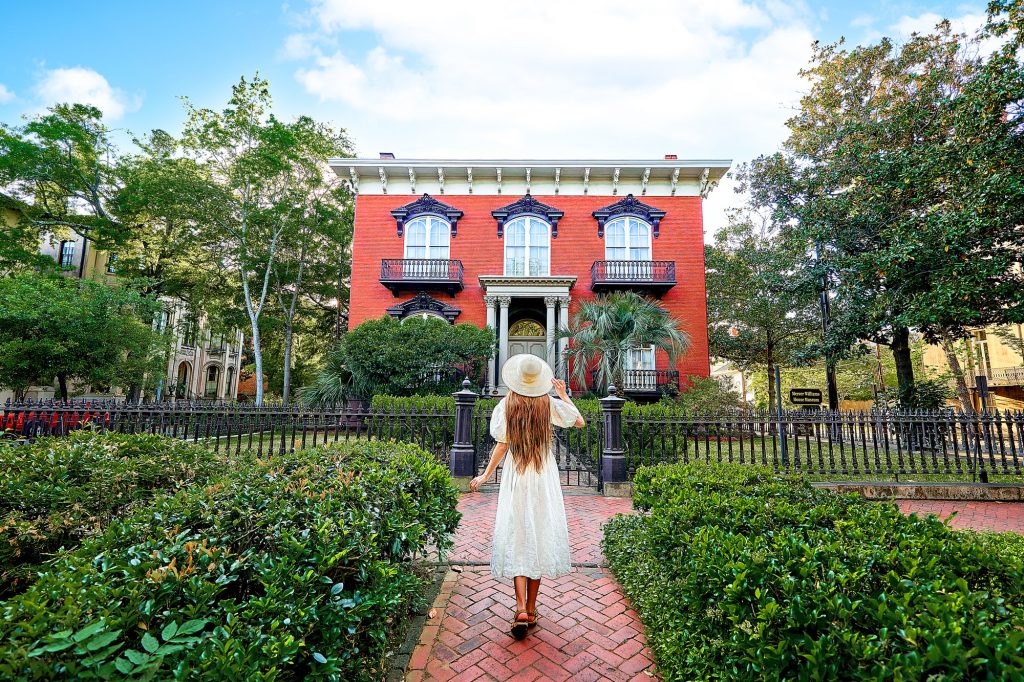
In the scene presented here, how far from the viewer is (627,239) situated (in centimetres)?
1870

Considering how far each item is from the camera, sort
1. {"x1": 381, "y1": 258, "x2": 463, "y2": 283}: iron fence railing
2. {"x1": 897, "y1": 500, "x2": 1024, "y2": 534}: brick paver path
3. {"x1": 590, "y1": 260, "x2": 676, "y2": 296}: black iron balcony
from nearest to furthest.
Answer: {"x1": 897, "y1": 500, "x2": 1024, "y2": 534}: brick paver path
{"x1": 590, "y1": 260, "x2": 676, "y2": 296}: black iron balcony
{"x1": 381, "y1": 258, "x2": 463, "y2": 283}: iron fence railing

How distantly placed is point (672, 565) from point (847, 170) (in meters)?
14.3

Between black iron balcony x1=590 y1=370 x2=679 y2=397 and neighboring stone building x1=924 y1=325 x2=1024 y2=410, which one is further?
neighboring stone building x1=924 y1=325 x2=1024 y2=410

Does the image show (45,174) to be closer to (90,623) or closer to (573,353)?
(573,353)

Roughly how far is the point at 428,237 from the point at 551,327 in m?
6.69

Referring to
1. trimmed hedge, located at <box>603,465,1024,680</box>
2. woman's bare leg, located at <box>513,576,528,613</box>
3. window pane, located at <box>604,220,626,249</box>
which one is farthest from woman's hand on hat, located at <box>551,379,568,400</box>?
window pane, located at <box>604,220,626,249</box>

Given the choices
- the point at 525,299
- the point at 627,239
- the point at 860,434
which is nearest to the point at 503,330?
the point at 525,299

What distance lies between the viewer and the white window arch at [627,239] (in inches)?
735

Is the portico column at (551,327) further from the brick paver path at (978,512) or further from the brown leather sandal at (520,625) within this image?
the brown leather sandal at (520,625)

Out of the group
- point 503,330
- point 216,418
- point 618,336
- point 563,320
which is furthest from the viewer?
point 563,320

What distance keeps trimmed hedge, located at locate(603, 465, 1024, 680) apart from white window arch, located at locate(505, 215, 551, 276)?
16.2 m

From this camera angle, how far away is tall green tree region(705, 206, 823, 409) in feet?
Result: 65.3

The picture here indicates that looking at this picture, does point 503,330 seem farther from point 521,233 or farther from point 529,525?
point 529,525

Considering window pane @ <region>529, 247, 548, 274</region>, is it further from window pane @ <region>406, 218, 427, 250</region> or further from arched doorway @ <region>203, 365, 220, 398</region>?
arched doorway @ <region>203, 365, 220, 398</region>
